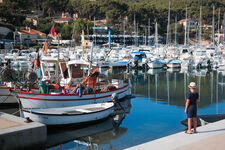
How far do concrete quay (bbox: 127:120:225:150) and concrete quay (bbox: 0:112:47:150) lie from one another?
4.00 meters

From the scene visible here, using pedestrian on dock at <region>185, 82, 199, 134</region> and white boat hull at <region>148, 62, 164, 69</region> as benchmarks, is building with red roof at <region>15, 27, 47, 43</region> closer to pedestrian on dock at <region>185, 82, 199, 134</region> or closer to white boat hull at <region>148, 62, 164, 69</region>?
white boat hull at <region>148, 62, 164, 69</region>

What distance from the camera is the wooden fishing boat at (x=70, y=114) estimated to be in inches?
561

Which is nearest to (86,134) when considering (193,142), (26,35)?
(193,142)

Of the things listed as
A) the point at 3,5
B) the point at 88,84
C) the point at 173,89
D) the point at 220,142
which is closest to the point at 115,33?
the point at 3,5

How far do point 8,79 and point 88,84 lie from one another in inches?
188

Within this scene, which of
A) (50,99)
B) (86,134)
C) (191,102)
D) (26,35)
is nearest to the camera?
(191,102)

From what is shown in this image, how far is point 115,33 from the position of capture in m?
110

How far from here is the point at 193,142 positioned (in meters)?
9.09

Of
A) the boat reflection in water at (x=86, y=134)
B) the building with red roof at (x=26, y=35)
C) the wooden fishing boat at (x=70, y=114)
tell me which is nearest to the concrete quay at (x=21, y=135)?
the boat reflection in water at (x=86, y=134)

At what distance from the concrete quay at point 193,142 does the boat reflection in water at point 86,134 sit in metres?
3.94

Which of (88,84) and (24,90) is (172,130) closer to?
→ (88,84)

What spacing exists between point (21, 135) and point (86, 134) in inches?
170

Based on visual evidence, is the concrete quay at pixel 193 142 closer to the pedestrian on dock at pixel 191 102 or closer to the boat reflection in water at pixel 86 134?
the pedestrian on dock at pixel 191 102

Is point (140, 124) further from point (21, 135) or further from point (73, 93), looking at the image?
point (21, 135)
